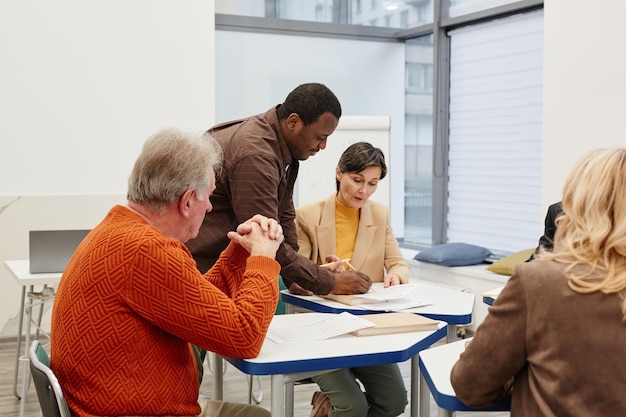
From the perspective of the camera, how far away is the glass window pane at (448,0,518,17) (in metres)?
5.92

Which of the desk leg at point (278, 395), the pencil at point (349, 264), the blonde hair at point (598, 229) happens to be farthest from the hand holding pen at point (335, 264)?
the blonde hair at point (598, 229)

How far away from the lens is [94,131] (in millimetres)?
5617

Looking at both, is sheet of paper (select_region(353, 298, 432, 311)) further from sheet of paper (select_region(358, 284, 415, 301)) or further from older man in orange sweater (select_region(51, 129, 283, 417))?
older man in orange sweater (select_region(51, 129, 283, 417))

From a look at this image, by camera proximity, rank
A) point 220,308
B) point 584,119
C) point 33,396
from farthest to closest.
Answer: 1. point 584,119
2. point 33,396
3. point 220,308

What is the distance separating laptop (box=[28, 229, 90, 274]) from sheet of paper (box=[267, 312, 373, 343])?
1.72 meters

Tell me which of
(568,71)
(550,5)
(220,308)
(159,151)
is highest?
(550,5)

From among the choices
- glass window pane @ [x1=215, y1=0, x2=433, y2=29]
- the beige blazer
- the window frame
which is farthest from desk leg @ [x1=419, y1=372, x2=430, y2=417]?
glass window pane @ [x1=215, y1=0, x2=433, y2=29]

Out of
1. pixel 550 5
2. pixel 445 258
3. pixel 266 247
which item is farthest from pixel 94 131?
pixel 266 247

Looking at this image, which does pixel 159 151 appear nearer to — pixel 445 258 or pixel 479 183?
pixel 445 258

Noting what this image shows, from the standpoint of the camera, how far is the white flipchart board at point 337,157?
6121mm

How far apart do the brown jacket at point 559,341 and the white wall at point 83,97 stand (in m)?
4.45

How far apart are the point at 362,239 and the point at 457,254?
2.57 metres

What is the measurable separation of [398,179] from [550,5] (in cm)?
246

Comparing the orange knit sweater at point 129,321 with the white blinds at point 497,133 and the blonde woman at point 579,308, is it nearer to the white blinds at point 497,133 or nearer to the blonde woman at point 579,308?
the blonde woman at point 579,308
